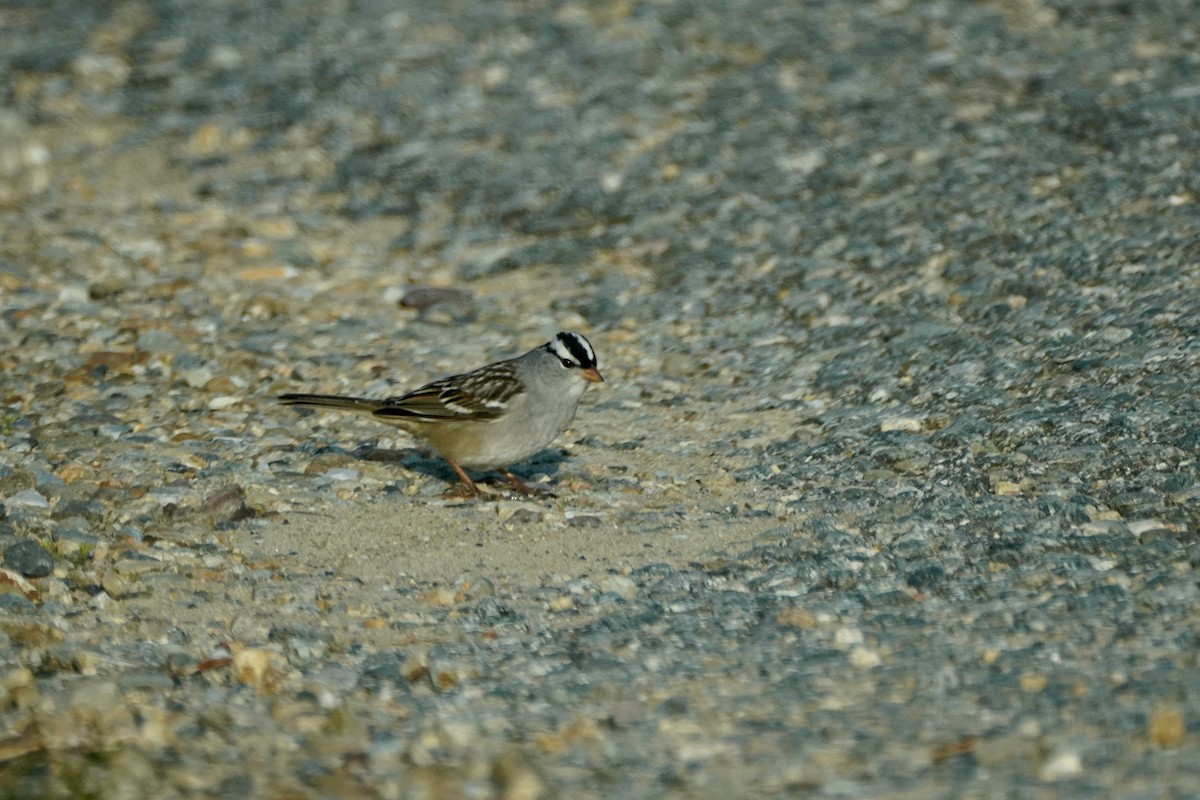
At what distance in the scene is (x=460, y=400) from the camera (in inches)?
305

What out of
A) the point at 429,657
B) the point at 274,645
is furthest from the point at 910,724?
the point at 274,645

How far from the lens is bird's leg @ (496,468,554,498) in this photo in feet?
25.1

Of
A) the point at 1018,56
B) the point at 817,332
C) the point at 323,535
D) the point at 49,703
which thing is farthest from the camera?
the point at 1018,56

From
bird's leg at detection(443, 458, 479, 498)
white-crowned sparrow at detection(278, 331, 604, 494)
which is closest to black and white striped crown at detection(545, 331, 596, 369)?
white-crowned sparrow at detection(278, 331, 604, 494)

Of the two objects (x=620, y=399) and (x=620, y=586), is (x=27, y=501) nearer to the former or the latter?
(x=620, y=586)

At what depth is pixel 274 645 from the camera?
19.5 ft

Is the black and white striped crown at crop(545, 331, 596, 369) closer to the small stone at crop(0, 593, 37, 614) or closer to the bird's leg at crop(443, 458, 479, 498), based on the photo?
the bird's leg at crop(443, 458, 479, 498)

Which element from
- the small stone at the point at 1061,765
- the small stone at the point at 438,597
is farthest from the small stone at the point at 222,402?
the small stone at the point at 1061,765

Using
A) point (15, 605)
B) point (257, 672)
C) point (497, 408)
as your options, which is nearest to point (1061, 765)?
point (257, 672)

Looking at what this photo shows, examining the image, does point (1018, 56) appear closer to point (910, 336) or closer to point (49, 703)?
point (910, 336)

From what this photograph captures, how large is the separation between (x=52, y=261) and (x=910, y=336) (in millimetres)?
6152

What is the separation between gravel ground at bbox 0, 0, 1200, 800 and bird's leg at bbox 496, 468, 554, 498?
0.09 meters

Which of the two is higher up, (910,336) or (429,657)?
(429,657)

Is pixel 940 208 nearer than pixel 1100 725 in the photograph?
No
